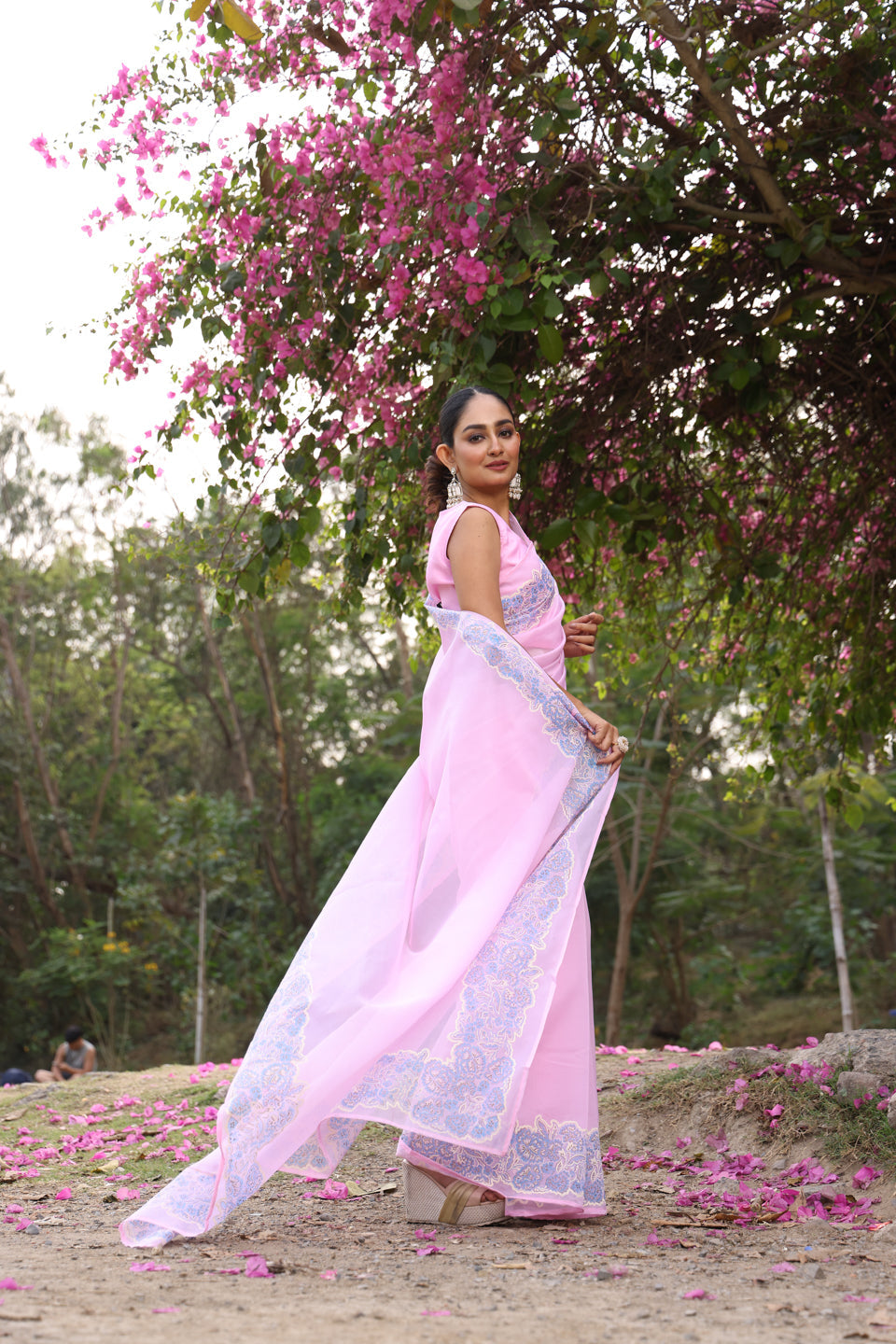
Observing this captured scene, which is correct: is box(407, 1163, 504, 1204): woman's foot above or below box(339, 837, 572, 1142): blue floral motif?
below

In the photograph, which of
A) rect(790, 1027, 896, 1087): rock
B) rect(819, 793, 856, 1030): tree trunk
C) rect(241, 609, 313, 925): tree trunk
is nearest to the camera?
rect(790, 1027, 896, 1087): rock

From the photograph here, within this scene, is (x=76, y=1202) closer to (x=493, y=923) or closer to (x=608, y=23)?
(x=493, y=923)

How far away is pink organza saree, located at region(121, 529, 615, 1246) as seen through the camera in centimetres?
255

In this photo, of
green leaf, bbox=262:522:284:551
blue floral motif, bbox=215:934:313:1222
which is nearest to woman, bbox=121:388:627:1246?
blue floral motif, bbox=215:934:313:1222

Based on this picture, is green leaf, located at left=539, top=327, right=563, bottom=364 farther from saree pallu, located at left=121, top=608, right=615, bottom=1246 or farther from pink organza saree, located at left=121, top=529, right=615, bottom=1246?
saree pallu, located at left=121, top=608, right=615, bottom=1246

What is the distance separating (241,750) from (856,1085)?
14775mm

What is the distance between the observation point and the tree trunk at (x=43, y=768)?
56.5 ft

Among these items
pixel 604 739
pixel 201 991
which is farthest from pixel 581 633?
pixel 201 991

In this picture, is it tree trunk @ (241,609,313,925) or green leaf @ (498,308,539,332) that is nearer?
green leaf @ (498,308,539,332)

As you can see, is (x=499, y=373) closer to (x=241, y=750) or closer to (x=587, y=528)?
(x=587, y=528)

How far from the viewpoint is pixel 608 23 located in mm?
3447

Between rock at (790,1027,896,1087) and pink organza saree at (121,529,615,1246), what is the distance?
1.38 meters

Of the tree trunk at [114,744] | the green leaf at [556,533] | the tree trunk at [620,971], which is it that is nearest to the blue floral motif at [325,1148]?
the green leaf at [556,533]

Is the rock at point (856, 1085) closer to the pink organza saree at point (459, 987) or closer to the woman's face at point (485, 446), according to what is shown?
the pink organza saree at point (459, 987)
